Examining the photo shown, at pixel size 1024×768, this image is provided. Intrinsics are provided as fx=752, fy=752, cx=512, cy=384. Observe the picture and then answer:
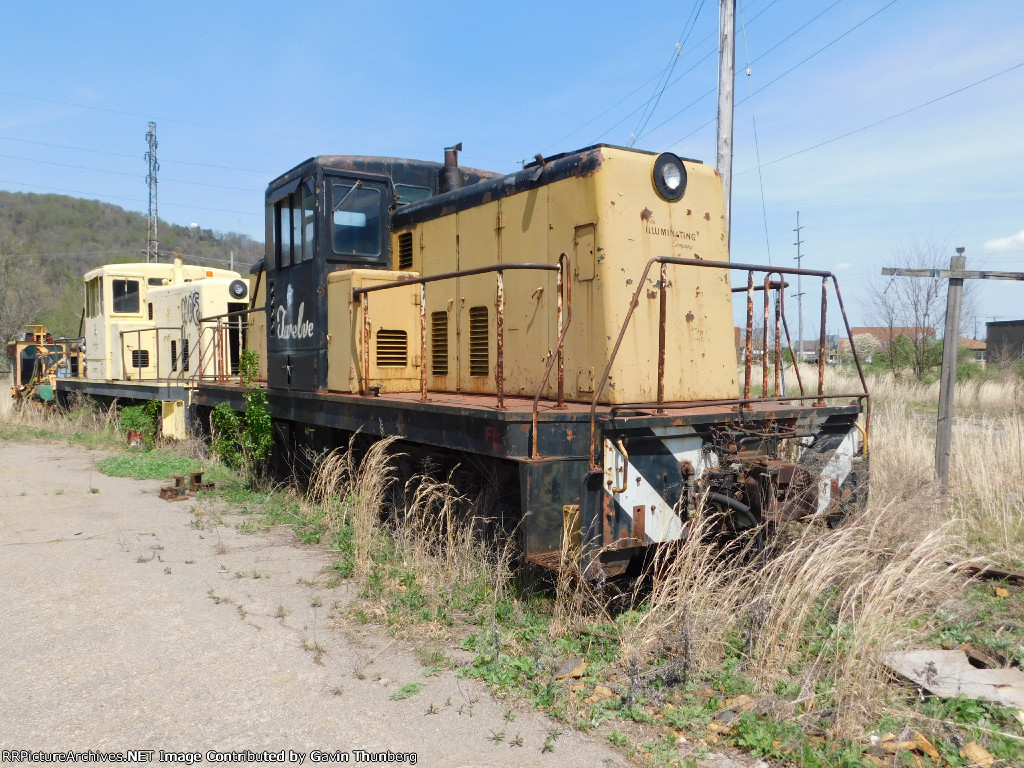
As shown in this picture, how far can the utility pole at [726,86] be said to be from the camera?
33.6 feet

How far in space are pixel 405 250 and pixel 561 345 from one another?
120 inches

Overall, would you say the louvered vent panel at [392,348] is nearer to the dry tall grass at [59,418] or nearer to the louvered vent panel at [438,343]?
the louvered vent panel at [438,343]

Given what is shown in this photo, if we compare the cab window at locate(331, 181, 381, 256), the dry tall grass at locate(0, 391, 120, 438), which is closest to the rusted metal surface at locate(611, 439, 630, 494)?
the cab window at locate(331, 181, 381, 256)

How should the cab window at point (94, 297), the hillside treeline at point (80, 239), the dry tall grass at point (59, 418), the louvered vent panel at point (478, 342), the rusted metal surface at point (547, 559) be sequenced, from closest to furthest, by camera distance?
the rusted metal surface at point (547, 559) → the louvered vent panel at point (478, 342) → the dry tall grass at point (59, 418) → the cab window at point (94, 297) → the hillside treeline at point (80, 239)

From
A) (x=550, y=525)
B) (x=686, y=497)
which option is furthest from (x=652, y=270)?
(x=550, y=525)

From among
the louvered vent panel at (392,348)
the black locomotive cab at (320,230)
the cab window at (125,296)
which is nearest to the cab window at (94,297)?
the cab window at (125,296)

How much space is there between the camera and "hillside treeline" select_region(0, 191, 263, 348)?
61094 mm

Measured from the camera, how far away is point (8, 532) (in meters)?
6.57

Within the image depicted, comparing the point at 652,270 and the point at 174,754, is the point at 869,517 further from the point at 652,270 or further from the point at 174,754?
the point at 174,754

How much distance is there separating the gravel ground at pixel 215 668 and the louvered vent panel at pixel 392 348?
1.72 meters

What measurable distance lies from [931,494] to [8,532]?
7674 millimetres

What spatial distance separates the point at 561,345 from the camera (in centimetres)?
443

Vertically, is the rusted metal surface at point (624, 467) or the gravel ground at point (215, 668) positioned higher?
the rusted metal surface at point (624, 467)

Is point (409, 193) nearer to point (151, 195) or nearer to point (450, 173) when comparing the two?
point (450, 173)
